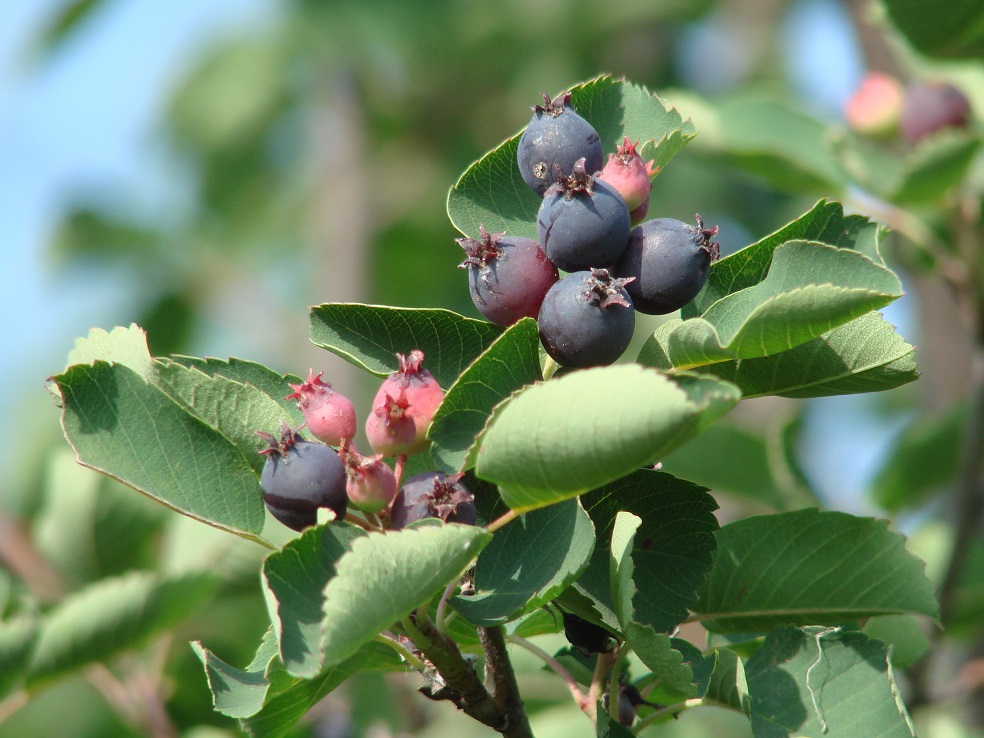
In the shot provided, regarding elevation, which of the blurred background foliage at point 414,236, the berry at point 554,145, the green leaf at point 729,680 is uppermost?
the berry at point 554,145

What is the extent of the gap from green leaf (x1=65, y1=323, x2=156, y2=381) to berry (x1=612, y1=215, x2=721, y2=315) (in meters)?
0.44

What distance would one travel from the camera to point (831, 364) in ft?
2.96

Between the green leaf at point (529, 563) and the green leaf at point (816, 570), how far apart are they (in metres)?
0.24

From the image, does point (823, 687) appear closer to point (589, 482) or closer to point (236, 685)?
point (589, 482)

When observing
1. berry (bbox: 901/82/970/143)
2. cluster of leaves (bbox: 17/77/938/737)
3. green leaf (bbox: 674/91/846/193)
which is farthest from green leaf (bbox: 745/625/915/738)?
berry (bbox: 901/82/970/143)

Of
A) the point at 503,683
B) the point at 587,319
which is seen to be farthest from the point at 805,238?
the point at 503,683

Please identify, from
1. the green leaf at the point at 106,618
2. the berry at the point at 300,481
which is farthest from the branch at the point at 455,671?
the green leaf at the point at 106,618

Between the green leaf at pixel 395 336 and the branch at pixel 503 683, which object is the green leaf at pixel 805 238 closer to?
the green leaf at pixel 395 336

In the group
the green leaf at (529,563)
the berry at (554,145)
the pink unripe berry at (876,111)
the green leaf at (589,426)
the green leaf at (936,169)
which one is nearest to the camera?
the green leaf at (589,426)

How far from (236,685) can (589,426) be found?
382mm

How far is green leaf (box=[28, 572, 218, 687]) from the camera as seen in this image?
156 centimetres

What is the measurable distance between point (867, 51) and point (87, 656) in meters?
2.66

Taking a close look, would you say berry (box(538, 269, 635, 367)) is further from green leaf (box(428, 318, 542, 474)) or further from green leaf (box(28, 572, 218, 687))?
green leaf (box(28, 572, 218, 687))

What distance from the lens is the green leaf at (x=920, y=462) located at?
2.21 meters
